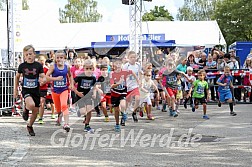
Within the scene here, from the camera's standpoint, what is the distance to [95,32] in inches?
1282

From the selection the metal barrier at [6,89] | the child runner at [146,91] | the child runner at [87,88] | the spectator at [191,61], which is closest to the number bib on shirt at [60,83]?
the child runner at [87,88]

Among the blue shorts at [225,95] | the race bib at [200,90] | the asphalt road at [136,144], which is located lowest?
the asphalt road at [136,144]

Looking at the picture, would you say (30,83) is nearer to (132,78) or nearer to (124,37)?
(132,78)

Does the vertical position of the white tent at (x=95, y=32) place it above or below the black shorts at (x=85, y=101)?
above

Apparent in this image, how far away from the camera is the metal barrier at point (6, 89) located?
14.8 meters

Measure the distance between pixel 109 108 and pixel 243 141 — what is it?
7.40 m

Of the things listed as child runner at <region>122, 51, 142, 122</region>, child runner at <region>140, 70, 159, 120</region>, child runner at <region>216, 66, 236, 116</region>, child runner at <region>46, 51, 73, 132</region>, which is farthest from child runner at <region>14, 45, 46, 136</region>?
child runner at <region>216, 66, 236, 116</region>

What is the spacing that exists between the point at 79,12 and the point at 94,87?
2769 inches

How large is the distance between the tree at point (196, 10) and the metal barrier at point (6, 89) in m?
74.9

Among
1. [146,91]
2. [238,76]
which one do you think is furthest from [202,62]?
[146,91]

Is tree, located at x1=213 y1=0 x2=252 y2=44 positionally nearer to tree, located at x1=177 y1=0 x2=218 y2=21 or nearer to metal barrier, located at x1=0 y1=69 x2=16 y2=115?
tree, located at x1=177 y1=0 x2=218 y2=21

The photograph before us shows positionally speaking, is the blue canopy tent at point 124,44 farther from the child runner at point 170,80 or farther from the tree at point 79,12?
the tree at point 79,12

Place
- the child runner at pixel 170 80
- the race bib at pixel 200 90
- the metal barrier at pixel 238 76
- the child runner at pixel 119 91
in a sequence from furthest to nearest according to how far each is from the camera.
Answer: the metal barrier at pixel 238 76
the child runner at pixel 170 80
the race bib at pixel 200 90
the child runner at pixel 119 91

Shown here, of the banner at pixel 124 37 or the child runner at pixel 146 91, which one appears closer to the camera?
the child runner at pixel 146 91
